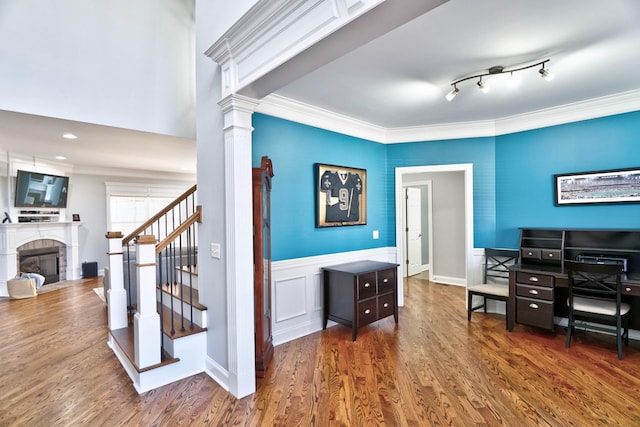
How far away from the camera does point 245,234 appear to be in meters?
2.33

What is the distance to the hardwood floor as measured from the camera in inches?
82.9

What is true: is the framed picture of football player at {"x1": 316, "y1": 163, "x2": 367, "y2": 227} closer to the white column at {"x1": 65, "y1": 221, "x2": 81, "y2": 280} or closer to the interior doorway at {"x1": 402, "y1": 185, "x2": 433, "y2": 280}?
the interior doorway at {"x1": 402, "y1": 185, "x2": 433, "y2": 280}

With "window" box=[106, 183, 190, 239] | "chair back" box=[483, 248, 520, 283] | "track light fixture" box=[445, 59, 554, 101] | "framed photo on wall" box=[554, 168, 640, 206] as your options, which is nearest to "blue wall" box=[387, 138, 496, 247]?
"chair back" box=[483, 248, 520, 283]

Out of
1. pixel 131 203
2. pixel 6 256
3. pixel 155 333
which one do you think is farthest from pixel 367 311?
pixel 131 203

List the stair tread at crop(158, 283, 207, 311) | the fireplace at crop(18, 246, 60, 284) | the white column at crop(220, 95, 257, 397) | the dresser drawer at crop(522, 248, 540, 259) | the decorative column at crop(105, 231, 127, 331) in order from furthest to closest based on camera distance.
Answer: the fireplace at crop(18, 246, 60, 284) < the dresser drawer at crop(522, 248, 540, 259) < the decorative column at crop(105, 231, 127, 331) < the stair tread at crop(158, 283, 207, 311) < the white column at crop(220, 95, 257, 397)

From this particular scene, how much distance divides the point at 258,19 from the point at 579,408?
3.30m

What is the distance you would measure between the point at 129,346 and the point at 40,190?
5059 mm

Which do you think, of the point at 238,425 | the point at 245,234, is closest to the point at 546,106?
the point at 245,234

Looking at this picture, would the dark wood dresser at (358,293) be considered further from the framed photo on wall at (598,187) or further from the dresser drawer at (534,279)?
the framed photo on wall at (598,187)

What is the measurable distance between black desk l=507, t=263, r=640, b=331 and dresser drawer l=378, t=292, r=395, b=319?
1.30 metres

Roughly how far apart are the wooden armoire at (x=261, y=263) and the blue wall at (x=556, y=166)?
10.5 feet

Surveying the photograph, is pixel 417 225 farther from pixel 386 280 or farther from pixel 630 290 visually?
pixel 630 290

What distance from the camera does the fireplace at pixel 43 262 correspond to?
19.8ft

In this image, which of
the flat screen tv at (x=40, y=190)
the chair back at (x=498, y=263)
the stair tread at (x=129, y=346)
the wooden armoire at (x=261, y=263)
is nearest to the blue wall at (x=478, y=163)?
the chair back at (x=498, y=263)
